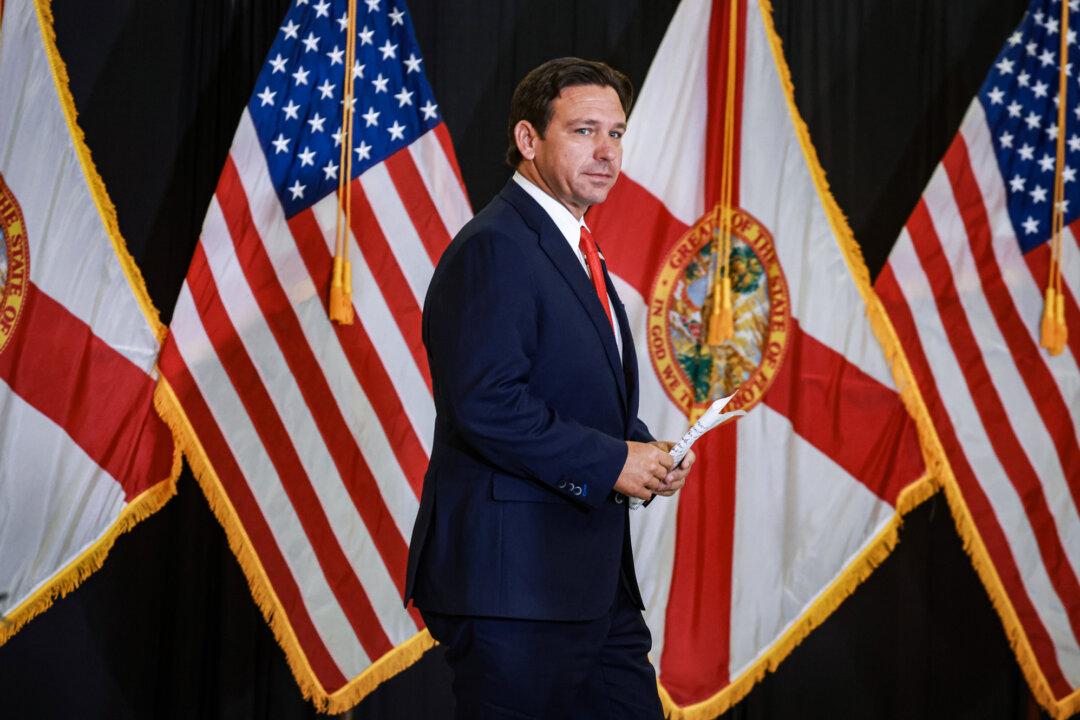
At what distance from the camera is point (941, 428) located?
11.3ft

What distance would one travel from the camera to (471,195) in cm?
349

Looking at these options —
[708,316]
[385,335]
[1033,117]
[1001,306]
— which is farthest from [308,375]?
[1033,117]

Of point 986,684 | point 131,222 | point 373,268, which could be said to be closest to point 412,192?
point 373,268

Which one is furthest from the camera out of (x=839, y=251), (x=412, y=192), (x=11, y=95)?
(x=839, y=251)

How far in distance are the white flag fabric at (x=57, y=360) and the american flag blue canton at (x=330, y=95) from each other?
50cm

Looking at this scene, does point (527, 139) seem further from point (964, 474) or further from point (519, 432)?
point (964, 474)

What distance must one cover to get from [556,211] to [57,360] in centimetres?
172

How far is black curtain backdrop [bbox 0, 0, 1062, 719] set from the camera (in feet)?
10.6

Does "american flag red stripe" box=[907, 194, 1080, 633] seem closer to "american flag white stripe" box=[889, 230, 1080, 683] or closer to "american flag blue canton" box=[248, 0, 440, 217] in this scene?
"american flag white stripe" box=[889, 230, 1080, 683]

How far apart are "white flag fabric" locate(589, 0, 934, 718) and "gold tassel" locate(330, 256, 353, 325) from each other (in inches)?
29.9

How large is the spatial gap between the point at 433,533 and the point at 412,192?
5.14 ft

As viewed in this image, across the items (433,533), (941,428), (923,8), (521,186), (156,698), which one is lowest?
(156,698)

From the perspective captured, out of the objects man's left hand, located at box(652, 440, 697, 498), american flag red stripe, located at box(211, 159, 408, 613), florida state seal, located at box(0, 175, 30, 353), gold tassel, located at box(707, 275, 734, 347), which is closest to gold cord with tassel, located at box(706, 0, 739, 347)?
gold tassel, located at box(707, 275, 734, 347)

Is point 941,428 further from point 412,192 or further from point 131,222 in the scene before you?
point 131,222
